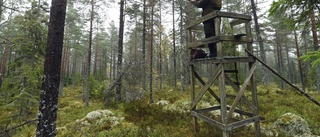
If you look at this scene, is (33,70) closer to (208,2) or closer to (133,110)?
(133,110)

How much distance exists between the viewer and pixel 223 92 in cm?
412

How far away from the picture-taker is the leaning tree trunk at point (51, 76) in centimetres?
350

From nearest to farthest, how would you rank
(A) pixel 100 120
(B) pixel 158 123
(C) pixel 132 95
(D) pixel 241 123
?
1. (D) pixel 241 123
2. (B) pixel 158 123
3. (A) pixel 100 120
4. (C) pixel 132 95

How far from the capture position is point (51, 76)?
357 cm

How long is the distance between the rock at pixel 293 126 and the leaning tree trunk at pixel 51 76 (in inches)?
310

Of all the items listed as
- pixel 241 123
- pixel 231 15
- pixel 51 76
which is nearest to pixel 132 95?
pixel 51 76

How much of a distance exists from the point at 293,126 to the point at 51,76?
337 inches

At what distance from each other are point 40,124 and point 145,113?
571 centimetres

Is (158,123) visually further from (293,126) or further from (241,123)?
(293,126)

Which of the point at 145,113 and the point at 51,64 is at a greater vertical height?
the point at 51,64

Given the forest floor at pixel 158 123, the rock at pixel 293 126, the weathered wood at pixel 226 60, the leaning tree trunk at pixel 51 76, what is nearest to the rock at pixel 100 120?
the forest floor at pixel 158 123

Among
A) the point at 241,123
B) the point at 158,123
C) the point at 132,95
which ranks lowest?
the point at 158,123

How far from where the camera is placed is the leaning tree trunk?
3.50 metres

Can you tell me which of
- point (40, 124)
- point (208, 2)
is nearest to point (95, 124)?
point (40, 124)
